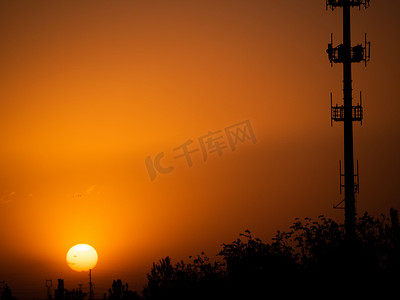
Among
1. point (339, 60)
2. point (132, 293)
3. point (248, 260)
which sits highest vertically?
point (339, 60)

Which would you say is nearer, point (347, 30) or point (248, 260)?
point (248, 260)

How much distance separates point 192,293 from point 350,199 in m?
15.4

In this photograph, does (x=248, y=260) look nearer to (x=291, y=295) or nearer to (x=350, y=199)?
(x=291, y=295)

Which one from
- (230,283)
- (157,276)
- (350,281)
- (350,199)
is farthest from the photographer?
(350,199)

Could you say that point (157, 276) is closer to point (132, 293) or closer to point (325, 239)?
point (132, 293)

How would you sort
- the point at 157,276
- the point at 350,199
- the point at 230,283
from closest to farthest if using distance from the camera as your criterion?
1. the point at 230,283
2. the point at 157,276
3. the point at 350,199

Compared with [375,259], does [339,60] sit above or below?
above

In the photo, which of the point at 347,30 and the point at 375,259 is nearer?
the point at 375,259

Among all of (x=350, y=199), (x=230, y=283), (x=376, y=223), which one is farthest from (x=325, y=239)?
(x=350, y=199)

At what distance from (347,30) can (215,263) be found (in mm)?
19906

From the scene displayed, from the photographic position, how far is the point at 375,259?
22812mm

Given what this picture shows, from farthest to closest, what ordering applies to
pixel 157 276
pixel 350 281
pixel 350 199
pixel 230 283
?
pixel 350 199
pixel 157 276
pixel 230 283
pixel 350 281

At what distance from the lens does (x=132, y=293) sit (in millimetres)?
27391

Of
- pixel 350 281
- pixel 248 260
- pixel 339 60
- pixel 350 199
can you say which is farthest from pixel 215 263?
pixel 339 60
